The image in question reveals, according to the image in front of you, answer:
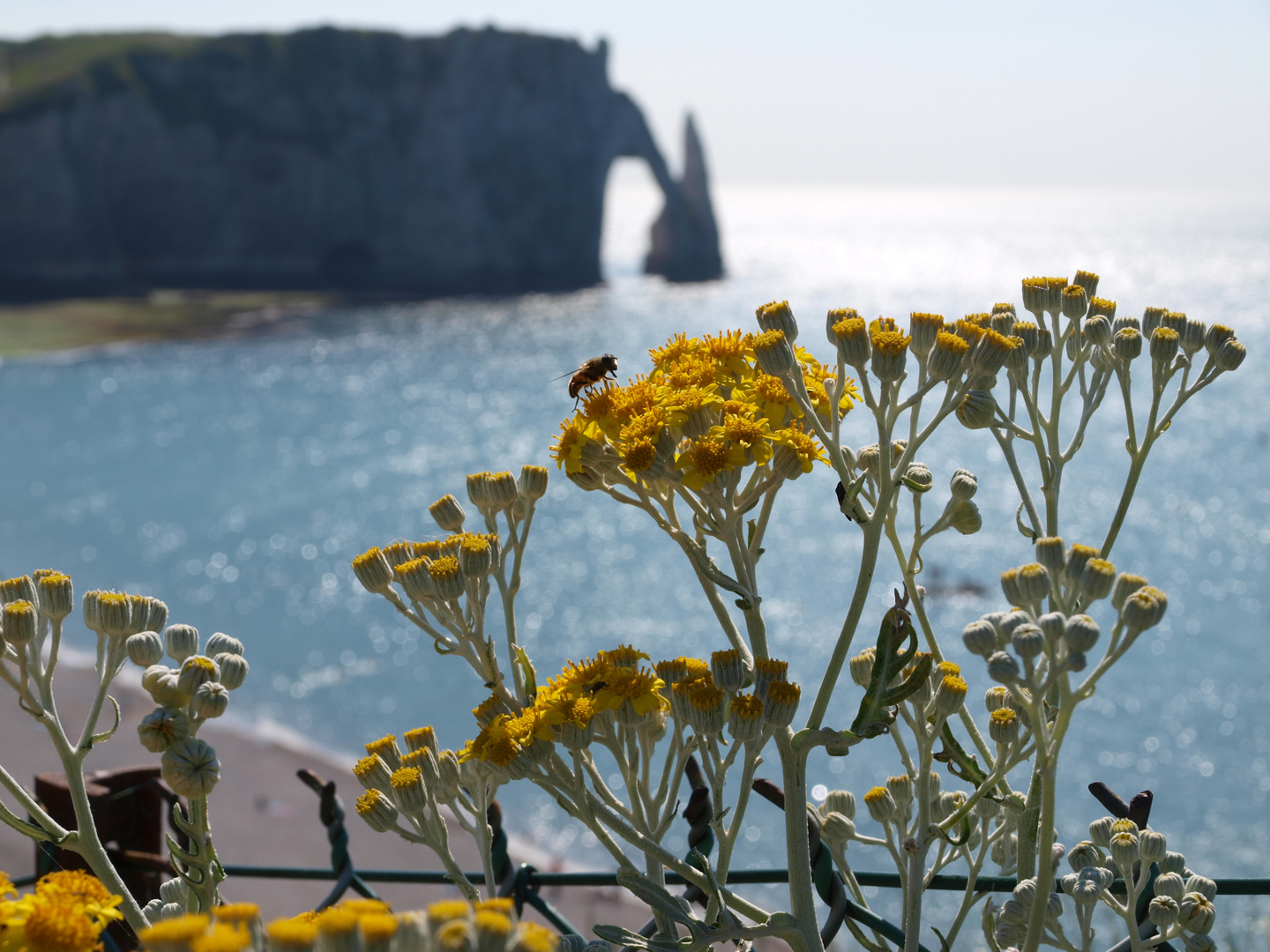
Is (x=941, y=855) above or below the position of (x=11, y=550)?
above

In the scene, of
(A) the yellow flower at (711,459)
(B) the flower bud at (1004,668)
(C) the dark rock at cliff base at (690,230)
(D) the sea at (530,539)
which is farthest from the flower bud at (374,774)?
(C) the dark rock at cliff base at (690,230)

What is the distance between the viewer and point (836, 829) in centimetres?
139

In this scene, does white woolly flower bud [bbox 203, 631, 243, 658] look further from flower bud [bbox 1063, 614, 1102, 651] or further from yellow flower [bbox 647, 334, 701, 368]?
flower bud [bbox 1063, 614, 1102, 651]

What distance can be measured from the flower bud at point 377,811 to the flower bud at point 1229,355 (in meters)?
1.39

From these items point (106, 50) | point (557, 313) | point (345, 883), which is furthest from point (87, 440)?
point (345, 883)

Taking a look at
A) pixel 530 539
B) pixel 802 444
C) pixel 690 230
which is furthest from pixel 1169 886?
pixel 690 230

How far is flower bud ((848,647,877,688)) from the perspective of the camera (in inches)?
60.2

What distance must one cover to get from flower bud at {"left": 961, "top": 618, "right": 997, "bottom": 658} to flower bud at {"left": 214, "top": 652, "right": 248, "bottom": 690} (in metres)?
0.89

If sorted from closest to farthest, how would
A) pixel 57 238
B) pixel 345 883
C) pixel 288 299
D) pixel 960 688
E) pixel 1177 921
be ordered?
pixel 1177 921, pixel 960 688, pixel 345 883, pixel 57 238, pixel 288 299

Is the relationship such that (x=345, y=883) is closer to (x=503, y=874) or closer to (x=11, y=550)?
(x=503, y=874)

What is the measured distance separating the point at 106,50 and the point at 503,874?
89124 mm

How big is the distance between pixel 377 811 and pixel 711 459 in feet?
1.98

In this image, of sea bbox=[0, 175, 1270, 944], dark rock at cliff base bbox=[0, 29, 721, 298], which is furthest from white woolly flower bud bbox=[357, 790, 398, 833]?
dark rock at cliff base bbox=[0, 29, 721, 298]

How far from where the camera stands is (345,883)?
64.7 inches
